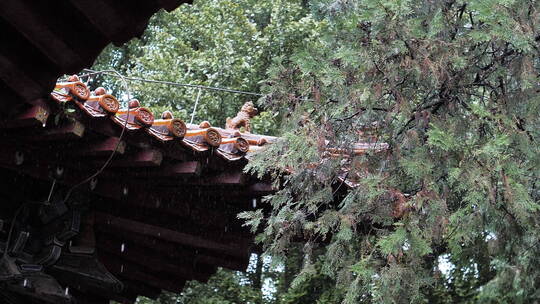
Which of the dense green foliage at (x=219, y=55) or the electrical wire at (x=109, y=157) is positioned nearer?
the electrical wire at (x=109, y=157)

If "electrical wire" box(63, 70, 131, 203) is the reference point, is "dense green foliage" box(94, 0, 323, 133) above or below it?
above

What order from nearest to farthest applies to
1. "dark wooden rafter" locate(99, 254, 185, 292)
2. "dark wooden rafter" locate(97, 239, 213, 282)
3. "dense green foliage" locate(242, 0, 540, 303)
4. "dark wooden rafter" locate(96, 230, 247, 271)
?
"dense green foliage" locate(242, 0, 540, 303) < "dark wooden rafter" locate(96, 230, 247, 271) < "dark wooden rafter" locate(97, 239, 213, 282) < "dark wooden rafter" locate(99, 254, 185, 292)

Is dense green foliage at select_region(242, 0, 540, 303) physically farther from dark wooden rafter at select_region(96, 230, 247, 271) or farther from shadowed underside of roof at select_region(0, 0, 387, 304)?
dark wooden rafter at select_region(96, 230, 247, 271)

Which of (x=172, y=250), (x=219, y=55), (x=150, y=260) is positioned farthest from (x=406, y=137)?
(x=219, y=55)

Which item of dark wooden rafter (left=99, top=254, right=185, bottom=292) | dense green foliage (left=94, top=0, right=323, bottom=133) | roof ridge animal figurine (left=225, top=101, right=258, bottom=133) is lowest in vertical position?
dark wooden rafter (left=99, top=254, right=185, bottom=292)

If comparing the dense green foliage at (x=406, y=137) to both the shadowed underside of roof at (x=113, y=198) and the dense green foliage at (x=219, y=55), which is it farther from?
the dense green foliage at (x=219, y=55)

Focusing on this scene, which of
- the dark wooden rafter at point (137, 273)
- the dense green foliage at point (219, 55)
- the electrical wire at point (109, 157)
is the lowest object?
the dark wooden rafter at point (137, 273)

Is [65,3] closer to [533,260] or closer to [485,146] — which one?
[485,146]

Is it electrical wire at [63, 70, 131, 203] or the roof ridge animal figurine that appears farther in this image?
the roof ridge animal figurine

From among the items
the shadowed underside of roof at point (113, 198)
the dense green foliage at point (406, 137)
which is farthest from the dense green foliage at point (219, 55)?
the dense green foliage at point (406, 137)

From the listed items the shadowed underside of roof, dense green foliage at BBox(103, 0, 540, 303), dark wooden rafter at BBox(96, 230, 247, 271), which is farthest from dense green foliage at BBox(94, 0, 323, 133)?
dense green foliage at BBox(103, 0, 540, 303)

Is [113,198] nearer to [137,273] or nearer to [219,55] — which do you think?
[137,273]

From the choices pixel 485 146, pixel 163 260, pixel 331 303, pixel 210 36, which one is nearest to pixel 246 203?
pixel 163 260

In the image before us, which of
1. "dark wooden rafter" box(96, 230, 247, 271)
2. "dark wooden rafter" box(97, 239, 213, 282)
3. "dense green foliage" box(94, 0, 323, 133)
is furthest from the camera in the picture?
"dense green foliage" box(94, 0, 323, 133)
